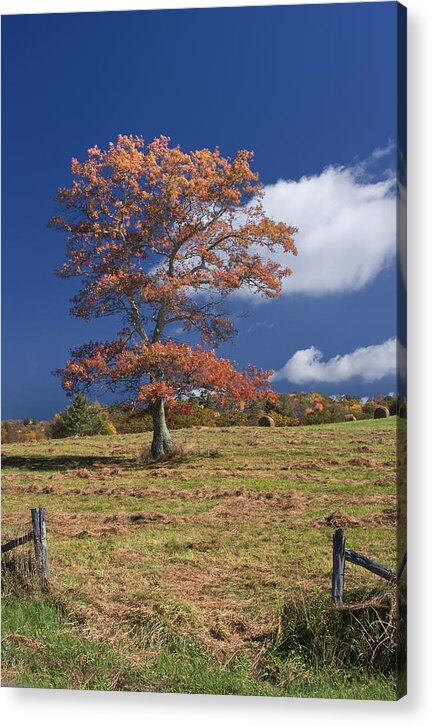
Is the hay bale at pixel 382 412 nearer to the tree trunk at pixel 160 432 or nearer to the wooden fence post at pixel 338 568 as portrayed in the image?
the wooden fence post at pixel 338 568

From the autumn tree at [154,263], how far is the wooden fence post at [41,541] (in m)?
0.87

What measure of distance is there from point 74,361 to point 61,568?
139 centimetres

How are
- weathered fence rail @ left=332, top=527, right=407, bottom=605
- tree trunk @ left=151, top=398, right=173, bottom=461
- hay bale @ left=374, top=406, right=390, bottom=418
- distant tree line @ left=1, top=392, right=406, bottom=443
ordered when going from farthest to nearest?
tree trunk @ left=151, top=398, right=173, bottom=461 → distant tree line @ left=1, top=392, right=406, bottom=443 → hay bale @ left=374, top=406, right=390, bottom=418 → weathered fence rail @ left=332, top=527, right=407, bottom=605

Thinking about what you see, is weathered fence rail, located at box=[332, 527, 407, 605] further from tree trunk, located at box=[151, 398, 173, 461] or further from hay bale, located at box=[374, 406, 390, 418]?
tree trunk, located at box=[151, 398, 173, 461]

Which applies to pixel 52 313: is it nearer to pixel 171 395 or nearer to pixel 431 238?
pixel 171 395

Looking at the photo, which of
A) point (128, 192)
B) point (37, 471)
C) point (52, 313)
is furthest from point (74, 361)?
point (128, 192)

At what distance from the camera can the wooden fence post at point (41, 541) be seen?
Result: 5785 millimetres

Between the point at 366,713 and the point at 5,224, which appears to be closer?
the point at 366,713

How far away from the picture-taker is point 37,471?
611 cm

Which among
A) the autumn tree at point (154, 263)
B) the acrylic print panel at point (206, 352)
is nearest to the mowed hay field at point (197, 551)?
the acrylic print panel at point (206, 352)

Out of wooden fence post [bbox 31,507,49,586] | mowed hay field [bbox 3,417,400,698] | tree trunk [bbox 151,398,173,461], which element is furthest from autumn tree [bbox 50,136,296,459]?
wooden fence post [bbox 31,507,49,586]

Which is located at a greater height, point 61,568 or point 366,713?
point 61,568

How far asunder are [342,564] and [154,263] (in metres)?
2.38

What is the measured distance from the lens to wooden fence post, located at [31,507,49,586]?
5785mm
